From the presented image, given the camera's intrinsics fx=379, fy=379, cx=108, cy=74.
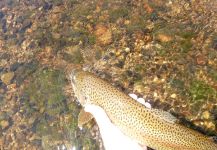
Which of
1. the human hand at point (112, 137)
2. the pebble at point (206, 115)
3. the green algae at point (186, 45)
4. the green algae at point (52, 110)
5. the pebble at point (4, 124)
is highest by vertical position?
the green algae at point (186, 45)

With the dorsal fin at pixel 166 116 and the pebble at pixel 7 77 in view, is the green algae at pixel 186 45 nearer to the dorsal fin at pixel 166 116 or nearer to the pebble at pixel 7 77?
the dorsal fin at pixel 166 116

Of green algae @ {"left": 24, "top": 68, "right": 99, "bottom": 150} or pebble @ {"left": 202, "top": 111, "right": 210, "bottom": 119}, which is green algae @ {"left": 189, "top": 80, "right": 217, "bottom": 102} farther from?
green algae @ {"left": 24, "top": 68, "right": 99, "bottom": 150}

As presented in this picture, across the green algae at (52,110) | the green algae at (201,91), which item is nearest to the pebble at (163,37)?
the green algae at (201,91)

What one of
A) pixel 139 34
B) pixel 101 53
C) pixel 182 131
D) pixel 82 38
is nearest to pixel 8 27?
pixel 82 38

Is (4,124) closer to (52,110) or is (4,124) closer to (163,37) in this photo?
(52,110)

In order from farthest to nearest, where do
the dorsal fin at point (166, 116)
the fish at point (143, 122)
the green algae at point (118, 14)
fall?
the green algae at point (118, 14)
the dorsal fin at point (166, 116)
the fish at point (143, 122)

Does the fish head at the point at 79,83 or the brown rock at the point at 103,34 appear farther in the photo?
the brown rock at the point at 103,34

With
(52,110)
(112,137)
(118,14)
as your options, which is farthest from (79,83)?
(118,14)

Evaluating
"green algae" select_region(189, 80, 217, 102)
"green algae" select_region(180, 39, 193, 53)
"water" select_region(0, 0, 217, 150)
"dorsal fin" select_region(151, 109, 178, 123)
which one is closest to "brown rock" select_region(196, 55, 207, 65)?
"water" select_region(0, 0, 217, 150)

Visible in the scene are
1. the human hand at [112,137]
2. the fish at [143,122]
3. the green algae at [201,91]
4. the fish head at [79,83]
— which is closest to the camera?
the fish at [143,122]
